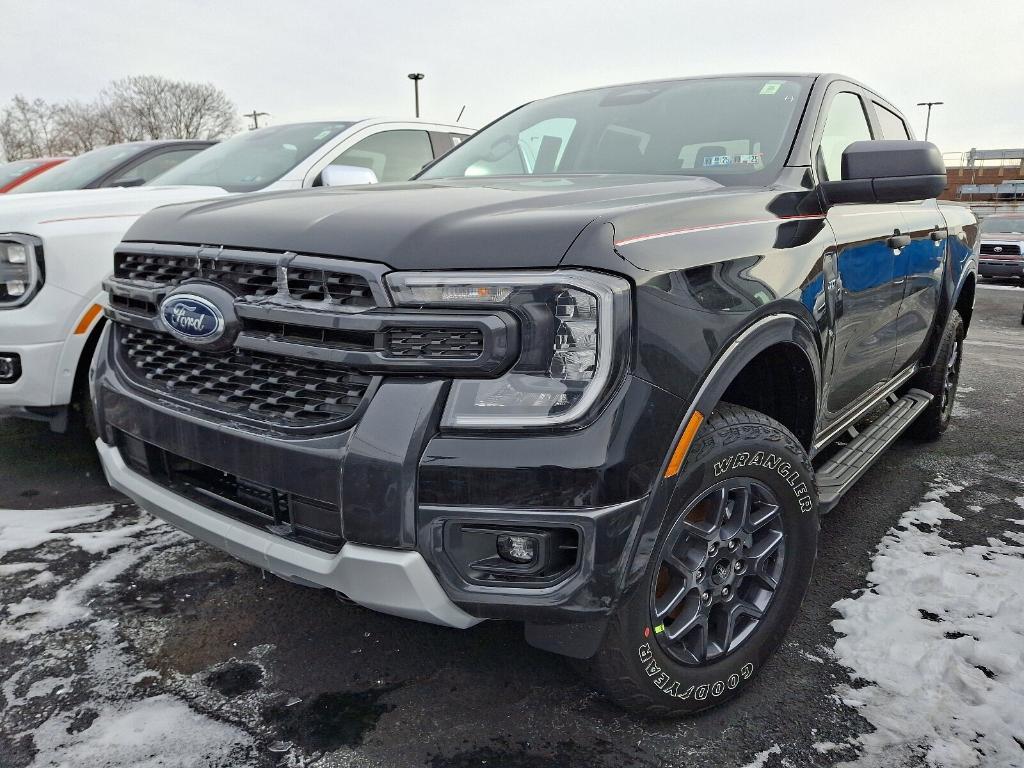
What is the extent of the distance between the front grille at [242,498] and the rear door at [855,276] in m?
1.71

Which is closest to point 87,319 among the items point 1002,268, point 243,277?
point 243,277

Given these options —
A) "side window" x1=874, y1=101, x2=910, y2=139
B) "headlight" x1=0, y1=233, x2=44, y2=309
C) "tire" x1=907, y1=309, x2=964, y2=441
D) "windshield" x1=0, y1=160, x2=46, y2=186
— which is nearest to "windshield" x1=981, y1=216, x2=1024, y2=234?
"tire" x1=907, y1=309, x2=964, y2=441

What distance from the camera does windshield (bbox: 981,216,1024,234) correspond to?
54.7ft

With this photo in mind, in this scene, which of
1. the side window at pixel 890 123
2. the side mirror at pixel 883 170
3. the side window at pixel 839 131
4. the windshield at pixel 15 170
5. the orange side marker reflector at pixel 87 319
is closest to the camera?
the side mirror at pixel 883 170

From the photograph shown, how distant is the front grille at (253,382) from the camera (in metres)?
1.71

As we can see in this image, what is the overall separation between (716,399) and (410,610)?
83 centimetres

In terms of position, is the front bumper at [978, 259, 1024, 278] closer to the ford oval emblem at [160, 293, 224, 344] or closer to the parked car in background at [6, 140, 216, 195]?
the parked car in background at [6, 140, 216, 195]

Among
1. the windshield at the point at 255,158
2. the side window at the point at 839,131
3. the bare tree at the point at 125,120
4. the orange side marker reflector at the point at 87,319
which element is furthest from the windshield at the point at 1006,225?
the bare tree at the point at 125,120

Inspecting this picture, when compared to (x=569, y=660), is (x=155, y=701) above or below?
below

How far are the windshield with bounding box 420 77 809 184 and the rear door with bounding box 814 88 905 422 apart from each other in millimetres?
190

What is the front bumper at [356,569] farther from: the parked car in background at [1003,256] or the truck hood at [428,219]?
the parked car in background at [1003,256]

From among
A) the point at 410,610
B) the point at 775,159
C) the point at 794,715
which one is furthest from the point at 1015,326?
the point at 410,610

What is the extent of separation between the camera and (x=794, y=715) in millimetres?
2021

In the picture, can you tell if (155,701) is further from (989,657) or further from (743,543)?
(989,657)
